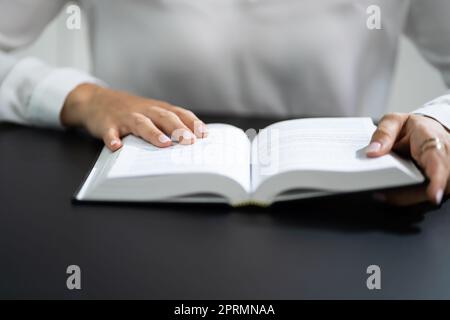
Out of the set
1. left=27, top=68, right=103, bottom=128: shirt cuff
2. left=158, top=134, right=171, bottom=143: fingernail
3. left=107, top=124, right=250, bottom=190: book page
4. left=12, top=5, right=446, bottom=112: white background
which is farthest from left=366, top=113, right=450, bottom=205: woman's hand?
left=12, top=5, right=446, bottom=112: white background

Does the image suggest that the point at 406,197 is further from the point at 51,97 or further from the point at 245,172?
the point at 51,97

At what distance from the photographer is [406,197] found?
0.77 metres

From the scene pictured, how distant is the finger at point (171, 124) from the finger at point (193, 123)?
0.01 m

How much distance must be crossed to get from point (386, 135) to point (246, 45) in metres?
0.56

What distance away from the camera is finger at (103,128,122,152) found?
2.89 ft

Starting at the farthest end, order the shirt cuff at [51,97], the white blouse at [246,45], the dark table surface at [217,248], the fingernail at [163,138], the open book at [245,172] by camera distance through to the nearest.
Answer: the white blouse at [246,45] → the shirt cuff at [51,97] → the fingernail at [163,138] → the open book at [245,172] → the dark table surface at [217,248]

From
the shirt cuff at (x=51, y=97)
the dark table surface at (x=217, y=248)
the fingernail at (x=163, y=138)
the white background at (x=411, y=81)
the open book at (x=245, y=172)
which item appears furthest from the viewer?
the white background at (x=411, y=81)

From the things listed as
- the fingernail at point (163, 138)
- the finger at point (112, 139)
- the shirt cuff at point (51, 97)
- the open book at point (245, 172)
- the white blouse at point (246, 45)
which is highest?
the white blouse at point (246, 45)

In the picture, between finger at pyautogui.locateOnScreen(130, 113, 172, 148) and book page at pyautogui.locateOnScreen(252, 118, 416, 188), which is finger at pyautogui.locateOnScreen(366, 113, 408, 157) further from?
finger at pyautogui.locateOnScreen(130, 113, 172, 148)

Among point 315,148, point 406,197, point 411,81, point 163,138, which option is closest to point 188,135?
point 163,138

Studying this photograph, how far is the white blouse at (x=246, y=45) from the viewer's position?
1.26 m

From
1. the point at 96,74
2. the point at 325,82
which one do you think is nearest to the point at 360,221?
the point at 325,82

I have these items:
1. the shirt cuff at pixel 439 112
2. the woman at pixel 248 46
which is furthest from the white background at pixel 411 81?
the shirt cuff at pixel 439 112

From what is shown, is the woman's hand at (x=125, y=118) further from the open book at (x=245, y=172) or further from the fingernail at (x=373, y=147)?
the fingernail at (x=373, y=147)
